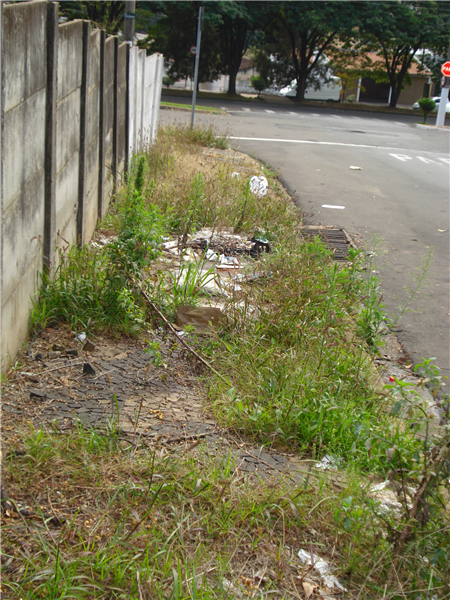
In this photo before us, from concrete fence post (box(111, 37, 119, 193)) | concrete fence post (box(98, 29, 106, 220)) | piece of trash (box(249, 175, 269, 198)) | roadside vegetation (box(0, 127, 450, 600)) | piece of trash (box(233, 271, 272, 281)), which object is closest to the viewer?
roadside vegetation (box(0, 127, 450, 600))

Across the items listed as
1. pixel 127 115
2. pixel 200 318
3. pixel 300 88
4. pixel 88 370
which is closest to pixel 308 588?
pixel 88 370

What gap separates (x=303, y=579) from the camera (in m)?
2.28

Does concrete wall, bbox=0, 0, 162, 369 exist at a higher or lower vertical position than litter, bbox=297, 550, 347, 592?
higher

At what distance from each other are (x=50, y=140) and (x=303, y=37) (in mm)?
39784

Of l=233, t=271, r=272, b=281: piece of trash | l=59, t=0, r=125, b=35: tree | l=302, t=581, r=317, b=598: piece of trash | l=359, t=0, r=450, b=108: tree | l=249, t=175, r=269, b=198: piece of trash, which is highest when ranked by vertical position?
l=359, t=0, r=450, b=108: tree

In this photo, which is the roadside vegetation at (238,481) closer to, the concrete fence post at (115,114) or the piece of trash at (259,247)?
the piece of trash at (259,247)

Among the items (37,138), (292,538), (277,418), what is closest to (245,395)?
(277,418)

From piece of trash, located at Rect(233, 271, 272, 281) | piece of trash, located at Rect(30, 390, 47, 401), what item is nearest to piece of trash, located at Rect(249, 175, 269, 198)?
piece of trash, located at Rect(233, 271, 272, 281)

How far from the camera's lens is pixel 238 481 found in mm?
2707

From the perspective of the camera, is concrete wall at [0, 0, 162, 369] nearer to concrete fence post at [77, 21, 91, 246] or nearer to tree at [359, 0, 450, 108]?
concrete fence post at [77, 21, 91, 246]

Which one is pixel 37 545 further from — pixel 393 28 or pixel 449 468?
pixel 393 28

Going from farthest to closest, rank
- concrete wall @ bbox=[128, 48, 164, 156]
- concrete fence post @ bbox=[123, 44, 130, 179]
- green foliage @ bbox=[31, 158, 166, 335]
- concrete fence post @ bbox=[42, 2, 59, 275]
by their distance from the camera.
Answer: concrete wall @ bbox=[128, 48, 164, 156]
concrete fence post @ bbox=[123, 44, 130, 179]
green foliage @ bbox=[31, 158, 166, 335]
concrete fence post @ bbox=[42, 2, 59, 275]

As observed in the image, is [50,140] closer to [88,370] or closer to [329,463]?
[88,370]

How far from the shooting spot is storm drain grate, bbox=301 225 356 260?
280 inches
